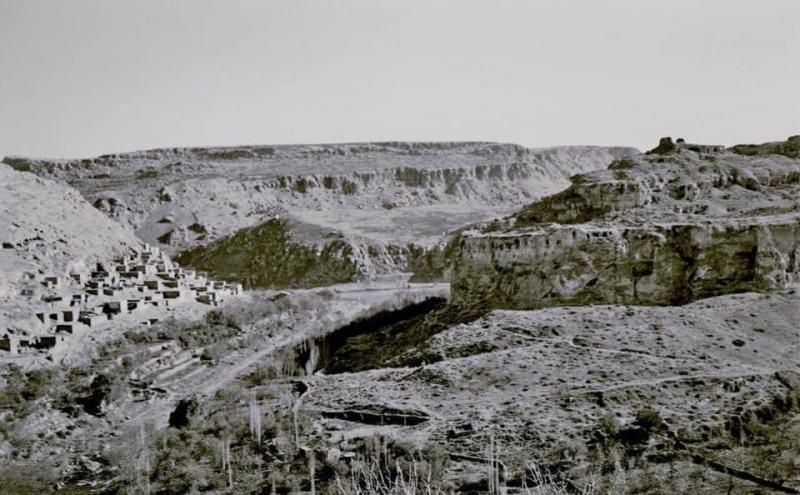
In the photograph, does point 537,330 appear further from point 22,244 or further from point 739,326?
point 22,244

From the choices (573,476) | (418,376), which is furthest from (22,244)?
(573,476)

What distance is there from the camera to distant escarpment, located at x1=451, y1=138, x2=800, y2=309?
36.2 meters

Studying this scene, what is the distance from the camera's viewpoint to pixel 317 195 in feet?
294

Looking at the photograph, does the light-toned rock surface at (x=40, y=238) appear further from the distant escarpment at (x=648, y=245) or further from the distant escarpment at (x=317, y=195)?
the distant escarpment at (x=648, y=245)

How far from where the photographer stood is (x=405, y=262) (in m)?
69.3

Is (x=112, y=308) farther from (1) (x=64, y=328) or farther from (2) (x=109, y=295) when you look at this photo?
(1) (x=64, y=328)

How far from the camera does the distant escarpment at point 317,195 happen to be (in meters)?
69.9

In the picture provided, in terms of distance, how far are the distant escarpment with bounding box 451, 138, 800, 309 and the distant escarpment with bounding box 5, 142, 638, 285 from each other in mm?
25998

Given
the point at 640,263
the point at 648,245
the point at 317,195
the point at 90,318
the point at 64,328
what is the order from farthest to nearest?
the point at 317,195 < the point at 90,318 < the point at 64,328 < the point at 640,263 < the point at 648,245

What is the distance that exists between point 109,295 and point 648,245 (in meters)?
28.9

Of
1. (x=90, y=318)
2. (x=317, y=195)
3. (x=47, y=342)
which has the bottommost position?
(x=47, y=342)

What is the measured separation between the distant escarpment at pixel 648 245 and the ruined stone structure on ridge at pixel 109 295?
17.3m

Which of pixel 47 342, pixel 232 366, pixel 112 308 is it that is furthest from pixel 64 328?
pixel 232 366

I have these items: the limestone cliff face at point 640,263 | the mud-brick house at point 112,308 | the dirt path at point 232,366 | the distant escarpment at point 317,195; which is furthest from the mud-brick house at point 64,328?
the distant escarpment at point 317,195
